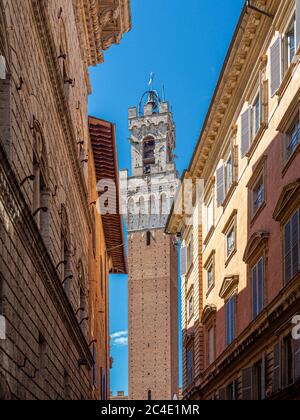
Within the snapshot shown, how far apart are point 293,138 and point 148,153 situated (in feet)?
288

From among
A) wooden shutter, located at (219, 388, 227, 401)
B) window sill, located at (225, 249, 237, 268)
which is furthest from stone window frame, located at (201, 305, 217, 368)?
window sill, located at (225, 249, 237, 268)

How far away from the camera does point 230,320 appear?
25.6 meters

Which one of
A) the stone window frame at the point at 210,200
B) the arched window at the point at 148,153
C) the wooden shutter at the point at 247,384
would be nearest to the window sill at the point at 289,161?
the wooden shutter at the point at 247,384

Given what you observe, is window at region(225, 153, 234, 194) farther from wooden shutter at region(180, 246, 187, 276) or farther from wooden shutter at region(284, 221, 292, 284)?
wooden shutter at region(180, 246, 187, 276)

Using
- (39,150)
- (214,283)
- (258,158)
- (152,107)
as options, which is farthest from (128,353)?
(39,150)

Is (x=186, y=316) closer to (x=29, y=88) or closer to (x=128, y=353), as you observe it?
(x=29, y=88)

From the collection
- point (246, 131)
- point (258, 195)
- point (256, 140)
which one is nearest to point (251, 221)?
point (258, 195)

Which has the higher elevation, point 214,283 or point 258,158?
point 258,158

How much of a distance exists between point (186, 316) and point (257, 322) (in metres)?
14.7

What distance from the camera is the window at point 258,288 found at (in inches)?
842

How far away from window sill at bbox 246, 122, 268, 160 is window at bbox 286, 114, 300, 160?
7.20ft

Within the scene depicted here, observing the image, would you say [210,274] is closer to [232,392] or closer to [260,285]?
[232,392]

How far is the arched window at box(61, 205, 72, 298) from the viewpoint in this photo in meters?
21.0
